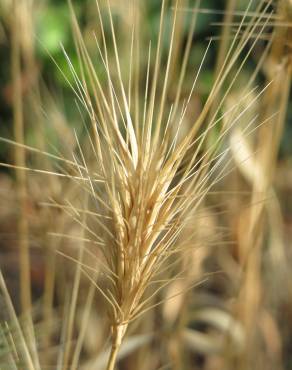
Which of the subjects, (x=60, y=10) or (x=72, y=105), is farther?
(x=72, y=105)

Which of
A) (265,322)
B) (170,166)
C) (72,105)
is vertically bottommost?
(265,322)

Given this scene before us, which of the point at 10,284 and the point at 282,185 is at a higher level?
the point at 282,185

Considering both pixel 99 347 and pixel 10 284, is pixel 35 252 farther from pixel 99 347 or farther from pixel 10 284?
pixel 99 347

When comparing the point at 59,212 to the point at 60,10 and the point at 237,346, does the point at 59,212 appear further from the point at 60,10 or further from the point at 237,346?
the point at 60,10

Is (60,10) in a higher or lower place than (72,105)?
higher

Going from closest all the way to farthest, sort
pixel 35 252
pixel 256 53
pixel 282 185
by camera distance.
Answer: pixel 256 53 < pixel 282 185 < pixel 35 252

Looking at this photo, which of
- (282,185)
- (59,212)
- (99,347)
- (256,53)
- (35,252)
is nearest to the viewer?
(59,212)

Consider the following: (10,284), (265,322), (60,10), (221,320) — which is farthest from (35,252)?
(221,320)

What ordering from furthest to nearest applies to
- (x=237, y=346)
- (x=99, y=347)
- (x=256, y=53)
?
(x=256, y=53), (x=99, y=347), (x=237, y=346)

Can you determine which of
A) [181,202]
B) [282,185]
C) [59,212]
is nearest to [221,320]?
[59,212]
